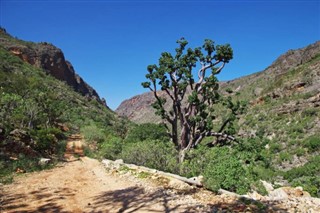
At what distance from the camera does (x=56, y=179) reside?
35.1 feet

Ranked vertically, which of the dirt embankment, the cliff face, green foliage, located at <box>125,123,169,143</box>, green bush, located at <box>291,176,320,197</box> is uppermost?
the cliff face

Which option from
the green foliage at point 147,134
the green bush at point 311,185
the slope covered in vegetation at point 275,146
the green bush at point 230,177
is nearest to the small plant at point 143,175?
the slope covered in vegetation at point 275,146

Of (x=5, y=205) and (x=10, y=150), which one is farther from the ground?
(x=10, y=150)

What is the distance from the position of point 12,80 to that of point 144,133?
28563 millimetres

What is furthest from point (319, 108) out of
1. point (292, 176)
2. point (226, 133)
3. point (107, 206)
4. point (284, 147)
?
point (107, 206)

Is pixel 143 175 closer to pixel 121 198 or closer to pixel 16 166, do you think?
pixel 121 198

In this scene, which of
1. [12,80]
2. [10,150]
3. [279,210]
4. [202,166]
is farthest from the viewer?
[12,80]

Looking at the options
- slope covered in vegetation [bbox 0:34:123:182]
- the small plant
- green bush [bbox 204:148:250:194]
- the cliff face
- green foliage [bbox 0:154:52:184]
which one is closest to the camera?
green bush [bbox 204:148:250:194]

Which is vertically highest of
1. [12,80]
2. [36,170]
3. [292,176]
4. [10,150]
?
[12,80]

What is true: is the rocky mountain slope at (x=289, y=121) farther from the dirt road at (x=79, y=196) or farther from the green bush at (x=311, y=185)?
the dirt road at (x=79, y=196)

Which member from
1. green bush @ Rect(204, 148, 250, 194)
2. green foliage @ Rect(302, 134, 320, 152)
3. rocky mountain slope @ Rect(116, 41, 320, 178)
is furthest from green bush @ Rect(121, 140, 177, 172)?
green foliage @ Rect(302, 134, 320, 152)

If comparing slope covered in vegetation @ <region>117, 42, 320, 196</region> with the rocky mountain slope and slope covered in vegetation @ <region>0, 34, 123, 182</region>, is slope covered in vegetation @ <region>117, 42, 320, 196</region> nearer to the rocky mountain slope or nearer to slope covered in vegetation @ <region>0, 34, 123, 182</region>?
the rocky mountain slope

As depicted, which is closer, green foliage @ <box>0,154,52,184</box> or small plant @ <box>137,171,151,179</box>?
small plant @ <box>137,171,151,179</box>

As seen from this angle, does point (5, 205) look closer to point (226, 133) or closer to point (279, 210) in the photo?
point (279, 210)
